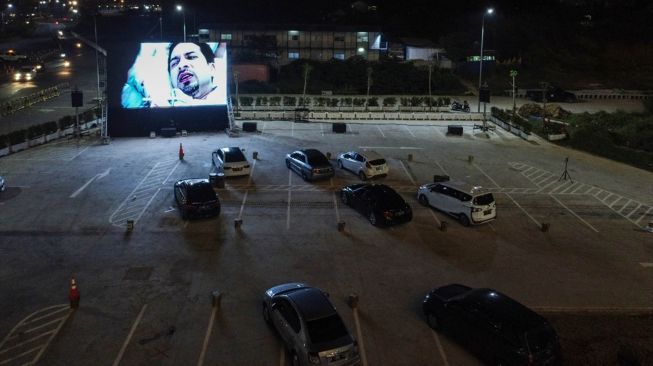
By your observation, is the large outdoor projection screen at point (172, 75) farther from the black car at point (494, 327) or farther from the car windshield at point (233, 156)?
the black car at point (494, 327)

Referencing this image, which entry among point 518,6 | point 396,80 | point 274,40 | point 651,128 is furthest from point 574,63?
point 651,128

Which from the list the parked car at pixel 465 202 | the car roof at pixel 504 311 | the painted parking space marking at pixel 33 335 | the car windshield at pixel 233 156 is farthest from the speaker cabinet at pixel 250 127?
the car roof at pixel 504 311

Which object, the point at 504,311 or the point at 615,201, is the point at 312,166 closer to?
the point at 615,201

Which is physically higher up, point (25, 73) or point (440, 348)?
point (25, 73)

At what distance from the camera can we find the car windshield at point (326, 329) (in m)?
11.5

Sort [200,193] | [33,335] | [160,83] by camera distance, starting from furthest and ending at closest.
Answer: [160,83] → [200,193] → [33,335]

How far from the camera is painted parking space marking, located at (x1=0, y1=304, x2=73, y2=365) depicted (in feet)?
40.1

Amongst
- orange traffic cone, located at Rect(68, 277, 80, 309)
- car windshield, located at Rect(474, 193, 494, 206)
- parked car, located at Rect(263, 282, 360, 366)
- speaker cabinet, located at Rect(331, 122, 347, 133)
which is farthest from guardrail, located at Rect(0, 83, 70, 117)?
parked car, located at Rect(263, 282, 360, 366)

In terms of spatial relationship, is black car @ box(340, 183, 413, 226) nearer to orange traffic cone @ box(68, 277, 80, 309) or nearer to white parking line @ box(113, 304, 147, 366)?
white parking line @ box(113, 304, 147, 366)

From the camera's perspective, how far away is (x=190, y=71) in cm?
3669

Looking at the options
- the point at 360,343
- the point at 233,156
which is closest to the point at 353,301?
the point at 360,343

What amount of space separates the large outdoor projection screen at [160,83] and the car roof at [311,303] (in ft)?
88.0

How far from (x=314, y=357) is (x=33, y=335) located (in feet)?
22.8

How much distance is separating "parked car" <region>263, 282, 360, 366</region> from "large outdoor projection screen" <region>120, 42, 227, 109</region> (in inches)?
1045
